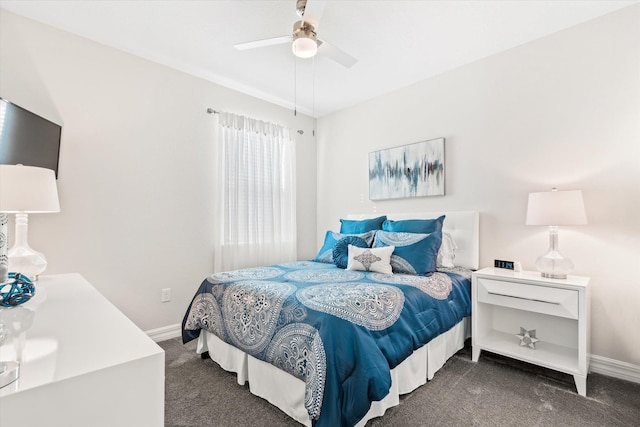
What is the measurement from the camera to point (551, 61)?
96.3 inches

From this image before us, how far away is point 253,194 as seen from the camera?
3510mm

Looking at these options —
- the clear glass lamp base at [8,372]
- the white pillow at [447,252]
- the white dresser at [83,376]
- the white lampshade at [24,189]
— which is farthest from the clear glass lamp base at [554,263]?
the white lampshade at [24,189]

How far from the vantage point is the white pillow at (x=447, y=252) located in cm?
270

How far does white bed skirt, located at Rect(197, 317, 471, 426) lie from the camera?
163cm

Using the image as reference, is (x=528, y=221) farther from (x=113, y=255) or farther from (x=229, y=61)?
(x=113, y=255)

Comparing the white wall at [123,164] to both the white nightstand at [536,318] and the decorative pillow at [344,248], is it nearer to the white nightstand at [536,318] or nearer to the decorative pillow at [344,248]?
the decorative pillow at [344,248]

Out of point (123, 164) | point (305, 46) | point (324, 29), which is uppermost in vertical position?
point (324, 29)

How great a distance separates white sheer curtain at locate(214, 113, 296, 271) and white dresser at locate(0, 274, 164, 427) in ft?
7.51

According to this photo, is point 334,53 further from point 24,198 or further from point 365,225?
point 24,198

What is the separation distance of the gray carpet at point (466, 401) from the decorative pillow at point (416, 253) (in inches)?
29.0

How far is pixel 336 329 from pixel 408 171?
7.50ft

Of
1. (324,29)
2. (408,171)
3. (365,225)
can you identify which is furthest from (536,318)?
(324,29)

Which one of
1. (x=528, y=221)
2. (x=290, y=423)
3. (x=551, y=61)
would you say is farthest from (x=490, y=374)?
(x=551, y=61)

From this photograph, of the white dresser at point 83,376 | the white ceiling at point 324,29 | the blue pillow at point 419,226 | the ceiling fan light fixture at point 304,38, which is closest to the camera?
the white dresser at point 83,376
